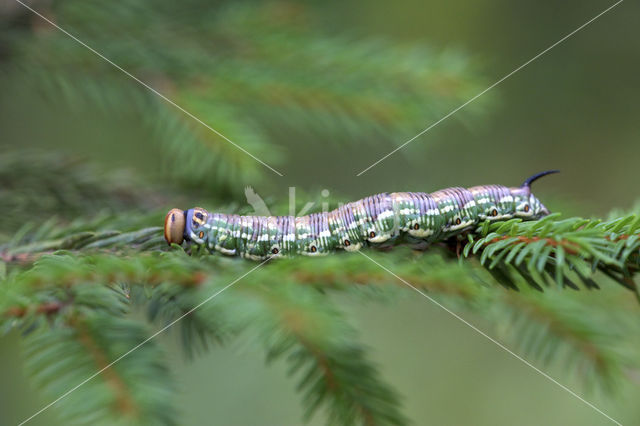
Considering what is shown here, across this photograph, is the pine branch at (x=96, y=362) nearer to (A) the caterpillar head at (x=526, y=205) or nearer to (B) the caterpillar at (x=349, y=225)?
(B) the caterpillar at (x=349, y=225)

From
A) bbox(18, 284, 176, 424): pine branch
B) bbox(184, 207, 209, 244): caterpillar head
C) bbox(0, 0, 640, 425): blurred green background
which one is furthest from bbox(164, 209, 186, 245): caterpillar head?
bbox(18, 284, 176, 424): pine branch

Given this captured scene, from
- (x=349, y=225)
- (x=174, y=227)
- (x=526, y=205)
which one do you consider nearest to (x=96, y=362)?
(x=174, y=227)

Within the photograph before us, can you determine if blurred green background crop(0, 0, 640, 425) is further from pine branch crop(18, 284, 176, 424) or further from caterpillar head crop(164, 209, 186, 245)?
pine branch crop(18, 284, 176, 424)

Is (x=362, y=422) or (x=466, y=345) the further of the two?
(x=466, y=345)

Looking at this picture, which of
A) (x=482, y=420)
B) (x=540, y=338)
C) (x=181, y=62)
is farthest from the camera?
(x=482, y=420)

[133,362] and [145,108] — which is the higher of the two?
[145,108]

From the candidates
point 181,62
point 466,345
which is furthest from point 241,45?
point 466,345

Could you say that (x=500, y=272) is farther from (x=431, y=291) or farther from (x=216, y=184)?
(x=216, y=184)
